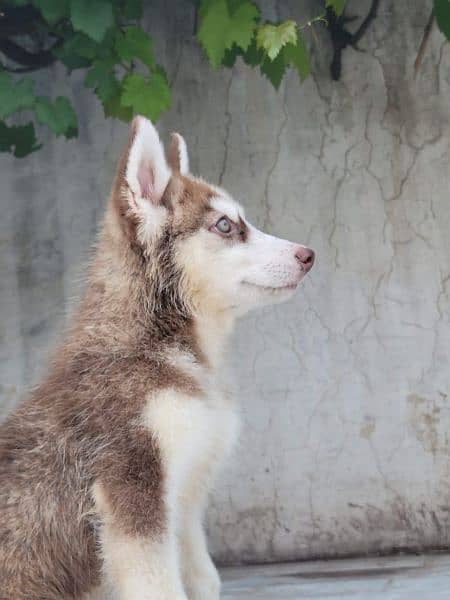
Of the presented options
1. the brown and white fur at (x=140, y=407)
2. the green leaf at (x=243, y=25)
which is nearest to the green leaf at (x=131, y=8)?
the green leaf at (x=243, y=25)

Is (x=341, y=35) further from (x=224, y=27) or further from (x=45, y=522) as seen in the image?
(x=45, y=522)

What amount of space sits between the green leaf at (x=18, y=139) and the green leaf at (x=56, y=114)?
633mm

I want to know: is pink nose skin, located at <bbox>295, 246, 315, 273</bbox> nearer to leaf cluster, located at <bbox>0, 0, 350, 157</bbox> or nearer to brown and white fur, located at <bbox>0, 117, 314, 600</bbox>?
brown and white fur, located at <bbox>0, 117, 314, 600</bbox>

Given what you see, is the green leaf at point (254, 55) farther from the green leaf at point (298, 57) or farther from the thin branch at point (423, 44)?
the thin branch at point (423, 44)

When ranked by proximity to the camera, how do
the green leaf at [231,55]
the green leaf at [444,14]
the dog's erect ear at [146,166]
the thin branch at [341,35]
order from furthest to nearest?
the thin branch at [341,35] < the green leaf at [231,55] < the green leaf at [444,14] < the dog's erect ear at [146,166]

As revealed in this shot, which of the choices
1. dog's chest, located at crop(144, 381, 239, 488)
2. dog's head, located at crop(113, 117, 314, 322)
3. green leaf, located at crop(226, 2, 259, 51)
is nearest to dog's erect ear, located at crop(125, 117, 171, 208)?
dog's head, located at crop(113, 117, 314, 322)

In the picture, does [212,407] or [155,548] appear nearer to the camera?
[155,548]

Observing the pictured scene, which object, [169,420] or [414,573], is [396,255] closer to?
[414,573]

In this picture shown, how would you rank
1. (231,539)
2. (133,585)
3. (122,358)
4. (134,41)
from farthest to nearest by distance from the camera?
(231,539)
(134,41)
(122,358)
(133,585)

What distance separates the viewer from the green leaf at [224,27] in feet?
16.0

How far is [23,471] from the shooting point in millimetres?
3836

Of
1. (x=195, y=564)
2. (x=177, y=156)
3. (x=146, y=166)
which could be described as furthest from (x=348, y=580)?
(x=146, y=166)

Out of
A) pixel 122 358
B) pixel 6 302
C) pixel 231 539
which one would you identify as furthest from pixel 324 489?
pixel 122 358

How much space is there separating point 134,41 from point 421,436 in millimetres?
2688
